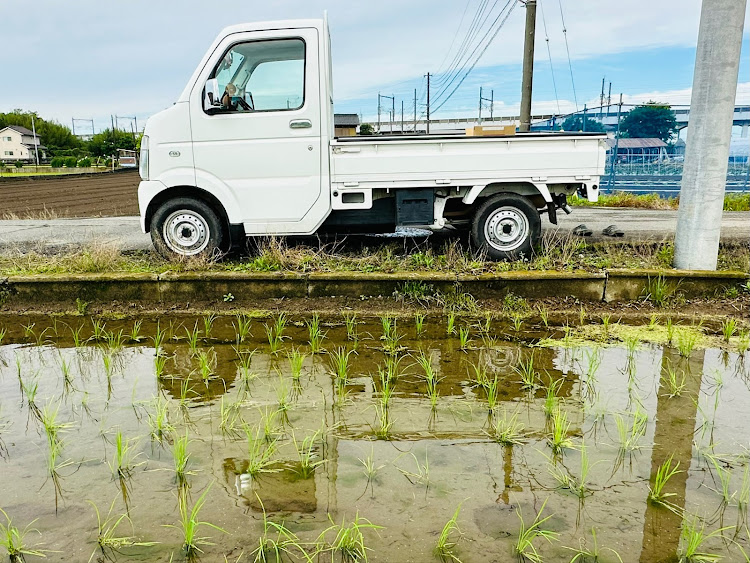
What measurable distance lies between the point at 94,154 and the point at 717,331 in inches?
3118

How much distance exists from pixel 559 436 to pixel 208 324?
10.6 ft

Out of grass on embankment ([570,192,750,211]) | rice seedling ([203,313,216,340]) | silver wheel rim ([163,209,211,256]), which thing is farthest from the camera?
grass on embankment ([570,192,750,211])

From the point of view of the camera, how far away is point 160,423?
3385 mm

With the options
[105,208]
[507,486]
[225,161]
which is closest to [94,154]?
[105,208]

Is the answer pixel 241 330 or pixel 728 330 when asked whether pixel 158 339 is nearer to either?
pixel 241 330

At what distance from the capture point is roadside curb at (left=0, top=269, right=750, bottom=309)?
5836 mm

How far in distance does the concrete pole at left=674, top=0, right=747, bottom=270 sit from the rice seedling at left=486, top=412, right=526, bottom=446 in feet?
11.5

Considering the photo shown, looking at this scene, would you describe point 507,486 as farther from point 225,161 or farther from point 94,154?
point 94,154

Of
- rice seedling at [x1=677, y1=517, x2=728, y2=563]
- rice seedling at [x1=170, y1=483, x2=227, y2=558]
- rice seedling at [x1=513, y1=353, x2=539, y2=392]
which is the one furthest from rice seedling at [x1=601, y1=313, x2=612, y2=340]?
rice seedling at [x1=170, y1=483, x2=227, y2=558]

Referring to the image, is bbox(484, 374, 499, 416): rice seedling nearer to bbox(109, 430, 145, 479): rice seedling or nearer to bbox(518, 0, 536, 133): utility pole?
bbox(109, 430, 145, 479): rice seedling

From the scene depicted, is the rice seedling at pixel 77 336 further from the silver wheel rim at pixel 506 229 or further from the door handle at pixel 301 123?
the silver wheel rim at pixel 506 229

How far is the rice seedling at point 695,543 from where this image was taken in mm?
2305

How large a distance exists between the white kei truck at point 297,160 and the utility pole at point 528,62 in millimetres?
10740

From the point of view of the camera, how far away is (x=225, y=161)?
20.7ft
